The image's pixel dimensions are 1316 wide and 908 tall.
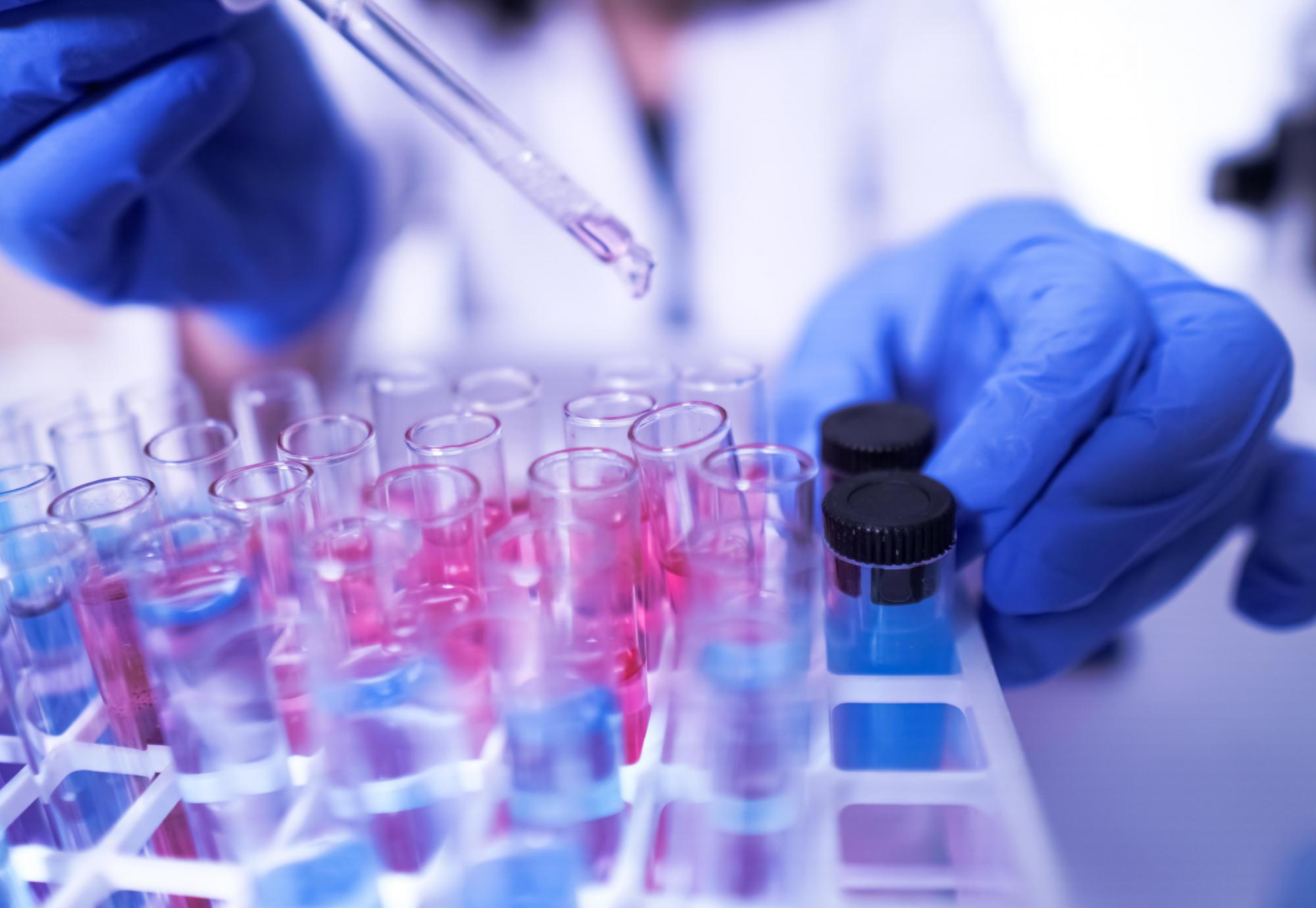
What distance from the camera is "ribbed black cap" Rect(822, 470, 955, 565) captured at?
652mm

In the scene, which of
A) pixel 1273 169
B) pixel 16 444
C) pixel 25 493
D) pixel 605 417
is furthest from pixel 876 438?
pixel 1273 169

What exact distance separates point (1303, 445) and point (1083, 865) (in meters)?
0.56

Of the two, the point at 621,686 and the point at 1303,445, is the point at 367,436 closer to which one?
the point at 621,686

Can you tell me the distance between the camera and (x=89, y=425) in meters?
0.93

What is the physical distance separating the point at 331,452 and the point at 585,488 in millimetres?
275

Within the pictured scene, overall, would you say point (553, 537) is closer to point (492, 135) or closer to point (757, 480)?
point (757, 480)

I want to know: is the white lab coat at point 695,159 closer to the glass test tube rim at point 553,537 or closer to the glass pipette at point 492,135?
the glass pipette at point 492,135

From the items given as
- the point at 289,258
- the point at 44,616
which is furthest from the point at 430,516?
the point at 289,258

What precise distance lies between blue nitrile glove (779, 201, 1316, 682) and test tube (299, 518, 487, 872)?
1.46ft

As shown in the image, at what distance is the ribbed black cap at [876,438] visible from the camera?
0.80 m

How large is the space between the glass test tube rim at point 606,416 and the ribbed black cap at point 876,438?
0.16 metres

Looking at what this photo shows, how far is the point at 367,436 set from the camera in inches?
31.2

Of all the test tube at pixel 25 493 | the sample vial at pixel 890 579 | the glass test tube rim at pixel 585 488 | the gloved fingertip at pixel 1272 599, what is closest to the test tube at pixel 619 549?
the glass test tube rim at pixel 585 488

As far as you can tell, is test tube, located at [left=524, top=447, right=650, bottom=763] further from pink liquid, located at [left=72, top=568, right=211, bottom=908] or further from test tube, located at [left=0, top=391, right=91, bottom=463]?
test tube, located at [left=0, top=391, right=91, bottom=463]
